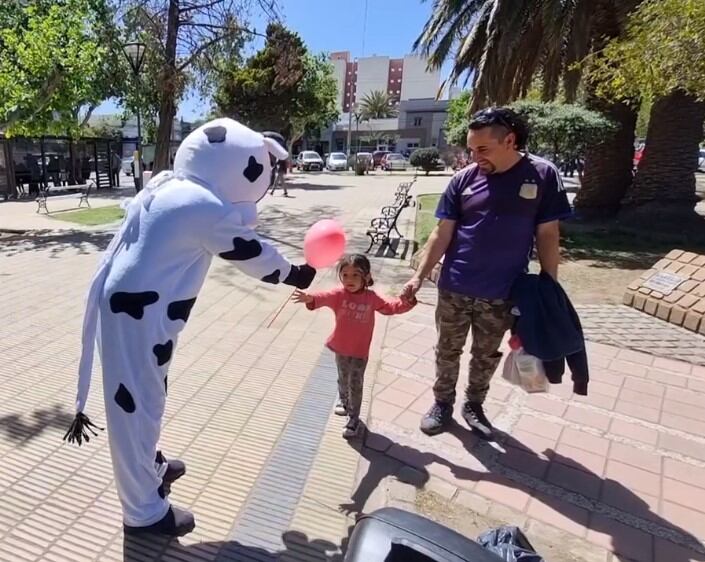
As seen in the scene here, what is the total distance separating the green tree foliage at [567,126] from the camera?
32.3 ft

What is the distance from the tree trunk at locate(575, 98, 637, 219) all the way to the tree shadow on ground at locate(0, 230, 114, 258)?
10.0 meters

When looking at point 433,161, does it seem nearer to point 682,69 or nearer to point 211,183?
point 682,69

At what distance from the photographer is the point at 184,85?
37.7 feet

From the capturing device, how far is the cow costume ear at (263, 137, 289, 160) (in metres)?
1.99

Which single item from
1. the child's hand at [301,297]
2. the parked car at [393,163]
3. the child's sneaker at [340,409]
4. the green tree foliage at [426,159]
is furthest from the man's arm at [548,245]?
the parked car at [393,163]

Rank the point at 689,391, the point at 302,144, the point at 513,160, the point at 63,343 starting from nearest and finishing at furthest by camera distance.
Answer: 1. the point at 513,160
2. the point at 689,391
3. the point at 63,343
4. the point at 302,144

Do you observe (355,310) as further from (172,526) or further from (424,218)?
(424,218)

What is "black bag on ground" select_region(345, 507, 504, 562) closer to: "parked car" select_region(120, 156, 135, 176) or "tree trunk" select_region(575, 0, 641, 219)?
"tree trunk" select_region(575, 0, 641, 219)

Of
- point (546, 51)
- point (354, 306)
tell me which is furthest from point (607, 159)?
point (354, 306)

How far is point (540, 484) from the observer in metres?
2.62

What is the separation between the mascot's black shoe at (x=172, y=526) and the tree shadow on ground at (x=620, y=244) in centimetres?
715

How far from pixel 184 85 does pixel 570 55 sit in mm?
8353

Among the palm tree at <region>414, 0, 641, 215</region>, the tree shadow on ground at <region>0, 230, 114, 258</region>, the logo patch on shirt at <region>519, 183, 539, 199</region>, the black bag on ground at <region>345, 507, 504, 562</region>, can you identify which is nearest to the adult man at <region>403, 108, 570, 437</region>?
the logo patch on shirt at <region>519, 183, 539, 199</region>

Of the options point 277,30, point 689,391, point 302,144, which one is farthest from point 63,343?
point 302,144
